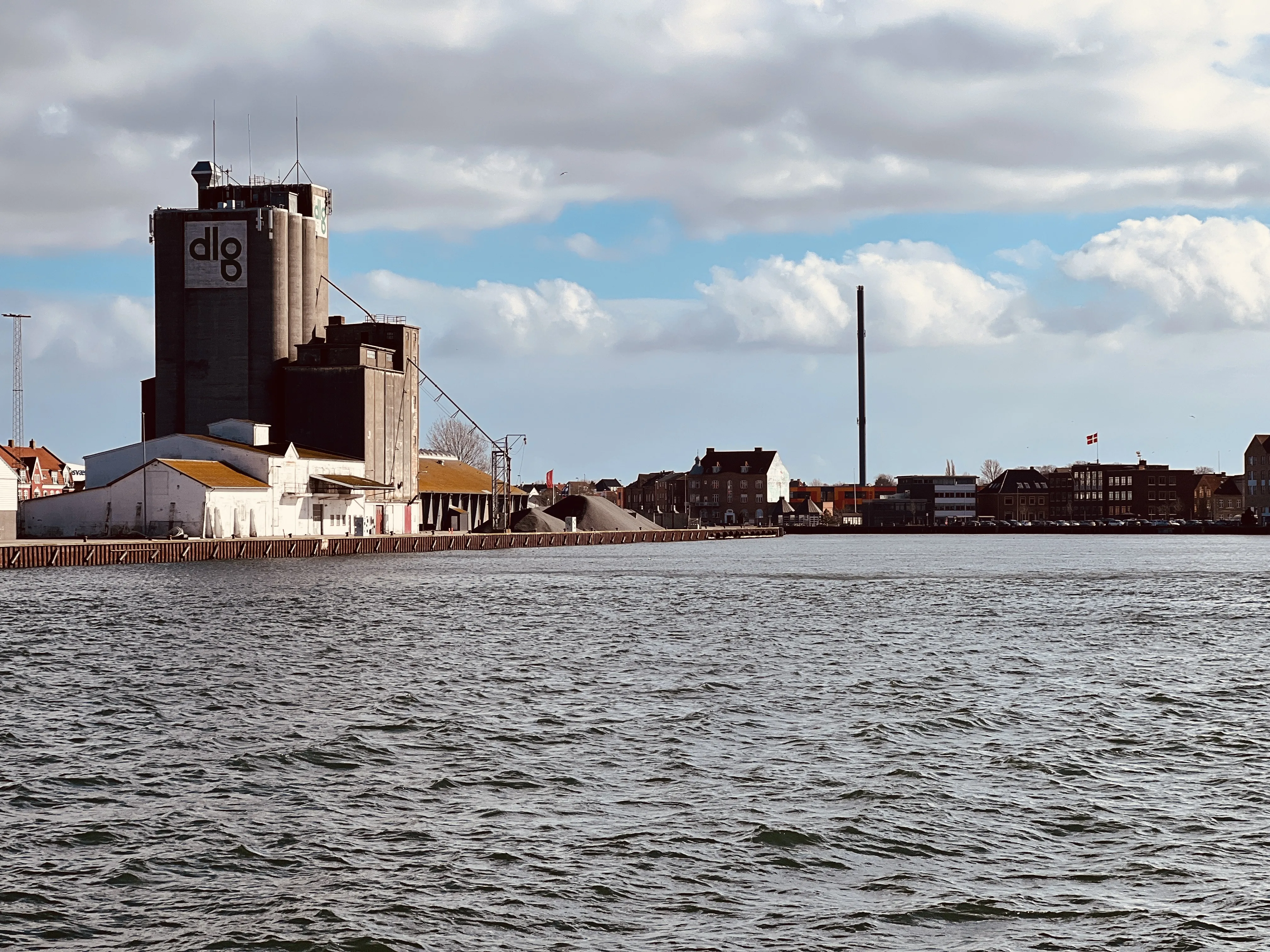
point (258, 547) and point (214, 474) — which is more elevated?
point (214, 474)

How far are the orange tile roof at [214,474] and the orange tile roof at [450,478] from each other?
3241cm

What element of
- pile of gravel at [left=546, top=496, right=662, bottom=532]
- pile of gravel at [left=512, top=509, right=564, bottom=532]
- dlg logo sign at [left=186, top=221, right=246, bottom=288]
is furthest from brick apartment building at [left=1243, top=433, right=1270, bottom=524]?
dlg logo sign at [left=186, top=221, right=246, bottom=288]

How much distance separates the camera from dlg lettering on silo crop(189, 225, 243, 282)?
117 meters

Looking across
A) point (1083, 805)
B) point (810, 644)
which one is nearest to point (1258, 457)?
point (810, 644)

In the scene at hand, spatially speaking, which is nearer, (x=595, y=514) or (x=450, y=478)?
(x=450, y=478)

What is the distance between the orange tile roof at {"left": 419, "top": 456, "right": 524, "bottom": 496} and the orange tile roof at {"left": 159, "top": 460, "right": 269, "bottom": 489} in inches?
1276

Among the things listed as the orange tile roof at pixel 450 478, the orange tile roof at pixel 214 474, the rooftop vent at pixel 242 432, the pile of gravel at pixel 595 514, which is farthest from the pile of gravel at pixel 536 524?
the orange tile roof at pixel 214 474

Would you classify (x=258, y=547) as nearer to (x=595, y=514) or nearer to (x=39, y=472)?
(x=595, y=514)

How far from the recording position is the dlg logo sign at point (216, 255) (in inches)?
4599

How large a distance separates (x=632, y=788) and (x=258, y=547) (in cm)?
7722

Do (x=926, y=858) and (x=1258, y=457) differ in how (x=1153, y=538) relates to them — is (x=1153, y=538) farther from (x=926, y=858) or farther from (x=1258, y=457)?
(x=926, y=858)

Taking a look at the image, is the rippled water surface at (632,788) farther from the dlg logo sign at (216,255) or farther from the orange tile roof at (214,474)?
the dlg logo sign at (216,255)

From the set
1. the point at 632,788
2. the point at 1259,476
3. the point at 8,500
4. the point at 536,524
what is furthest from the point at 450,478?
the point at 632,788

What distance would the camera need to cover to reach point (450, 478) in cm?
14362
